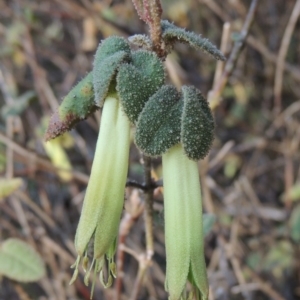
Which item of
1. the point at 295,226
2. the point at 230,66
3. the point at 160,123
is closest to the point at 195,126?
the point at 160,123

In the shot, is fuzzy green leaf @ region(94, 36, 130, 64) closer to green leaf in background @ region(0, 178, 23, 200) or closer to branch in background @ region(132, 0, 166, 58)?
branch in background @ region(132, 0, 166, 58)

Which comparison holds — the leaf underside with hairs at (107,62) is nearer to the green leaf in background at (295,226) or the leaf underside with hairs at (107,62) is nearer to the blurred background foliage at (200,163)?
the blurred background foliage at (200,163)

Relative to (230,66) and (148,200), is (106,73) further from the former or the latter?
(230,66)

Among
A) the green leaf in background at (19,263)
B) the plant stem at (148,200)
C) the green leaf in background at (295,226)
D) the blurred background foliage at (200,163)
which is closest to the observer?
the plant stem at (148,200)

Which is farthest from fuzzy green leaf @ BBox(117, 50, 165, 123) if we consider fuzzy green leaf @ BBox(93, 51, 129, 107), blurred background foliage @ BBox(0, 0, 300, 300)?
blurred background foliage @ BBox(0, 0, 300, 300)

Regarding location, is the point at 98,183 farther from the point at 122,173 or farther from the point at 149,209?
the point at 149,209

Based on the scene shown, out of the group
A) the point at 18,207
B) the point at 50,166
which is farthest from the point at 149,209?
the point at 18,207

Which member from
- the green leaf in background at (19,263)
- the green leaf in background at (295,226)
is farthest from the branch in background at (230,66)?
the green leaf in background at (295,226)
